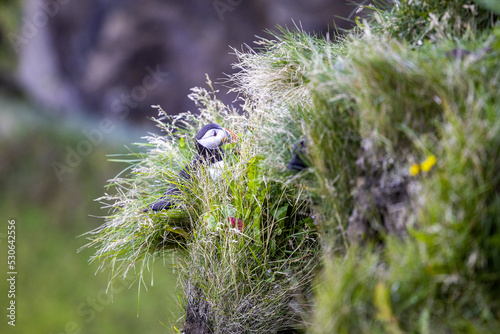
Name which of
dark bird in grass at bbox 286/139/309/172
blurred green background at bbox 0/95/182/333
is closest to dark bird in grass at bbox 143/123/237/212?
dark bird in grass at bbox 286/139/309/172

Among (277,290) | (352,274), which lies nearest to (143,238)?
(277,290)

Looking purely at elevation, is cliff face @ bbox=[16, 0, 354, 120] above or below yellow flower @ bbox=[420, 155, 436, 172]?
above

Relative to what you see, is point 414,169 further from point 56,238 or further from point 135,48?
point 135,48

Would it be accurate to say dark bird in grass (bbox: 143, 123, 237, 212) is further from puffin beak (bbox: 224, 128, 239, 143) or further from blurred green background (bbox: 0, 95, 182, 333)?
blurred green background (bbox: 0, 95, 182, 333)

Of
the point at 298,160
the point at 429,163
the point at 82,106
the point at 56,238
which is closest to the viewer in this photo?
the point at 429,163

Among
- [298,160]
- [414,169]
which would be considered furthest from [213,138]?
[414,169]

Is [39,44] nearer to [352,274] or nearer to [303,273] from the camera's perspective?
[303,273]

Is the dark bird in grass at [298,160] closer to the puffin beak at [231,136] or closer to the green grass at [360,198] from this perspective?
the green grass at [360,198]
